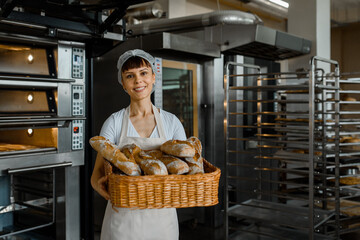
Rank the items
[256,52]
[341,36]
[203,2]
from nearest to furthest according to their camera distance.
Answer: [256,52] → [203,2] → [341,36]

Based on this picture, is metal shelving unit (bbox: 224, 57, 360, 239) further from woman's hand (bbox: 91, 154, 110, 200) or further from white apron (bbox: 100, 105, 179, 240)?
woman's hand (bbox: 91, 154, 110, 200)

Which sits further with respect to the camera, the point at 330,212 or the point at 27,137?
the point at 330,212

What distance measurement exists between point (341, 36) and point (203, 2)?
325cm

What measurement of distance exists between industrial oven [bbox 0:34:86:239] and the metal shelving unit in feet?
4.06

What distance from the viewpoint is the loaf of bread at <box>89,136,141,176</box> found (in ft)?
4.35

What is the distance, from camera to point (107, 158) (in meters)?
1.37

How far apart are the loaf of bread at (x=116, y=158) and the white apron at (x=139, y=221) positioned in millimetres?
171

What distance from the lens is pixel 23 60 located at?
8.39ft

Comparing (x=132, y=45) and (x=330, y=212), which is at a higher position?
(x=132, y=45)

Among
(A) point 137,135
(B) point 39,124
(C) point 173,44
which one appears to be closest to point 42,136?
(B) point 39,124

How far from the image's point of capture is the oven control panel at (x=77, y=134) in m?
2.76

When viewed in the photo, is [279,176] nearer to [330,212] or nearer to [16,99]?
[330,212]

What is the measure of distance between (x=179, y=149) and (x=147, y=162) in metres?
0.13

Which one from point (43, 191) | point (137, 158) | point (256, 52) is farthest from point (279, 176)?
point (137, 158)
